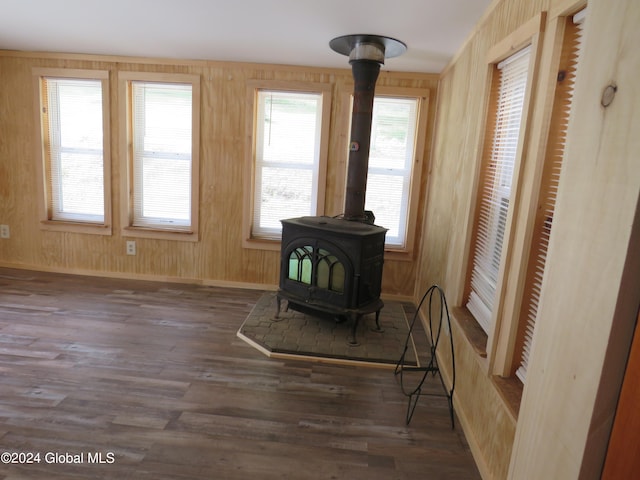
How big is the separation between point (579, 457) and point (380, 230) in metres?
2.55

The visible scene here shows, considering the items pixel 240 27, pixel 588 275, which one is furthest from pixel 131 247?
pixel 588 275

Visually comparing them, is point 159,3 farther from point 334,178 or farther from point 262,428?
point 262,428

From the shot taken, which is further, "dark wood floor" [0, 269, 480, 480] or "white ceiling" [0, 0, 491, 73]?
"white ceiling" [0, 0, 491, 73]

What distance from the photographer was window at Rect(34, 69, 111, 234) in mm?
3998

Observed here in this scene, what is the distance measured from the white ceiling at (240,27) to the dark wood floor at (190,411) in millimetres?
2246

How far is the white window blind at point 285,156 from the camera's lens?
3.92 meters

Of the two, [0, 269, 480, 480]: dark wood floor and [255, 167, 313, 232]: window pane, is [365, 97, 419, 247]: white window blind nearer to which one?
[255, 167, 313, 232]: window pane

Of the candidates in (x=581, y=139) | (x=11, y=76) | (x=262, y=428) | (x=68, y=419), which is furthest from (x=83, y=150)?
(x=581, y=139)

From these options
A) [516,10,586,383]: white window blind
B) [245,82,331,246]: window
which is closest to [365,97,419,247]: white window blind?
[245,82,331,246]: window

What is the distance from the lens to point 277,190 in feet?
13.3

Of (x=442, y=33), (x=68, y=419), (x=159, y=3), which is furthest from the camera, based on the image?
(x=442, y=33)

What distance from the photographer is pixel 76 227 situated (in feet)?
13.9

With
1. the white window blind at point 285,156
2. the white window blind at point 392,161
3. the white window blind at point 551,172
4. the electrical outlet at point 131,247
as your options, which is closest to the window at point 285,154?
the white window blind at point 285,156

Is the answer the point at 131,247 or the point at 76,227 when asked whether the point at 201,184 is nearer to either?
the point at 131,247
